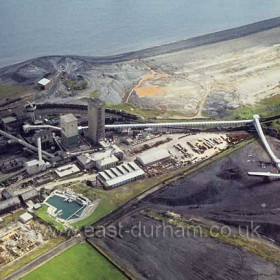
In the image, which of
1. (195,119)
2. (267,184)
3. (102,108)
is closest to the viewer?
(267,184)

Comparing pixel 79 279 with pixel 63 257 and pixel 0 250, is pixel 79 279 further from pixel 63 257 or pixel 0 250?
pixel 0 250

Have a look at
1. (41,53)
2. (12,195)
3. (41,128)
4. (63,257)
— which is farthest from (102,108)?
(41,53)

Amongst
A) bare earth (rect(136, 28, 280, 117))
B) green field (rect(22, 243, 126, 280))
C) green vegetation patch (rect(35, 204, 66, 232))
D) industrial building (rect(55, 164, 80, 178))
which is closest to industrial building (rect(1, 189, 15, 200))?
green vegetation patch (rect(35, 204, 66, 232))

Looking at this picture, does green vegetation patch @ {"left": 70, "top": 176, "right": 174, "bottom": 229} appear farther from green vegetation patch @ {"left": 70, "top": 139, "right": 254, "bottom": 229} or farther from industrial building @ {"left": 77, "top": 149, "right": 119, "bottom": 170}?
industrial building @ {"left": 77, "top": 149, "right": 119, "bottom": 170}

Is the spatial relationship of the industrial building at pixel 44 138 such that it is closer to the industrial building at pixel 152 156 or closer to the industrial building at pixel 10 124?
the industrial building at pixel 10 124

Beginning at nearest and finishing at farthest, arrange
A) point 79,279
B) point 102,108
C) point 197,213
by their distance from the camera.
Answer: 1. point 79,279
2. point 197,213
3. point 102,108
